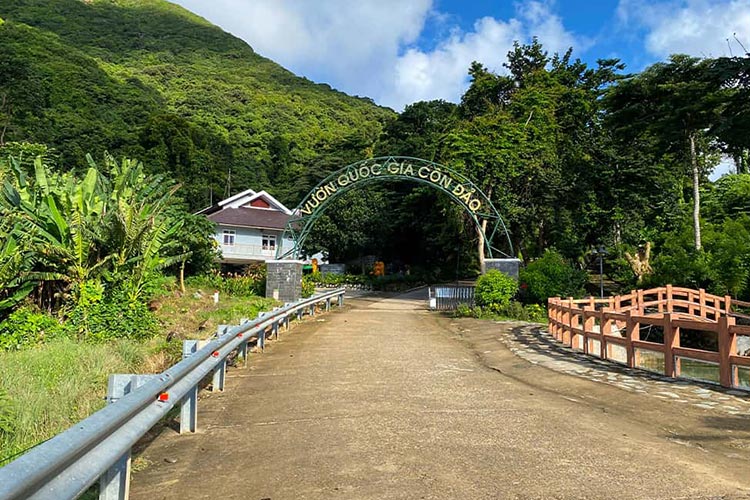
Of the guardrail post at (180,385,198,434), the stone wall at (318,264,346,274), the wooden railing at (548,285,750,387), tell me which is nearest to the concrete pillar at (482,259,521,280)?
the wooden railing at (548,285,750,387)

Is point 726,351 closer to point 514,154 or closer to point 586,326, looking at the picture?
point 586,326

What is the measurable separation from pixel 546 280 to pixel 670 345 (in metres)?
12.8

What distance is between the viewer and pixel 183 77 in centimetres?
12025

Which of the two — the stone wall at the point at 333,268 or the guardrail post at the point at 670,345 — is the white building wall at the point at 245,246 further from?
the guardrail post at the point at 670,345

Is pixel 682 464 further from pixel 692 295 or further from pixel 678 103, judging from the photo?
pixel 678 103

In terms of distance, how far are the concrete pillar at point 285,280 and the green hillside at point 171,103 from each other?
3630 centimetres

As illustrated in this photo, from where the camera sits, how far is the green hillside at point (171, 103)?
6184cm

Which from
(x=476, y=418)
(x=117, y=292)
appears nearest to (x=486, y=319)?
(x=117, y=292)

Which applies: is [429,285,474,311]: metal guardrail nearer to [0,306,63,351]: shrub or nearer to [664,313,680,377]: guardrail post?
[664,313,680,377]: guardrail post

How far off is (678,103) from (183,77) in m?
115

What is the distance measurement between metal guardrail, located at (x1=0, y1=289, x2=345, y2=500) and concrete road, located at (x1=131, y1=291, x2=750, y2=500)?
1.77 ft

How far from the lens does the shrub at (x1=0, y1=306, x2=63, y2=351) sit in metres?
11.2

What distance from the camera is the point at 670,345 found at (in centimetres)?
912

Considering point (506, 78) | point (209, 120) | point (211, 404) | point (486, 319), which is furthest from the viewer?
point (209, 120)
